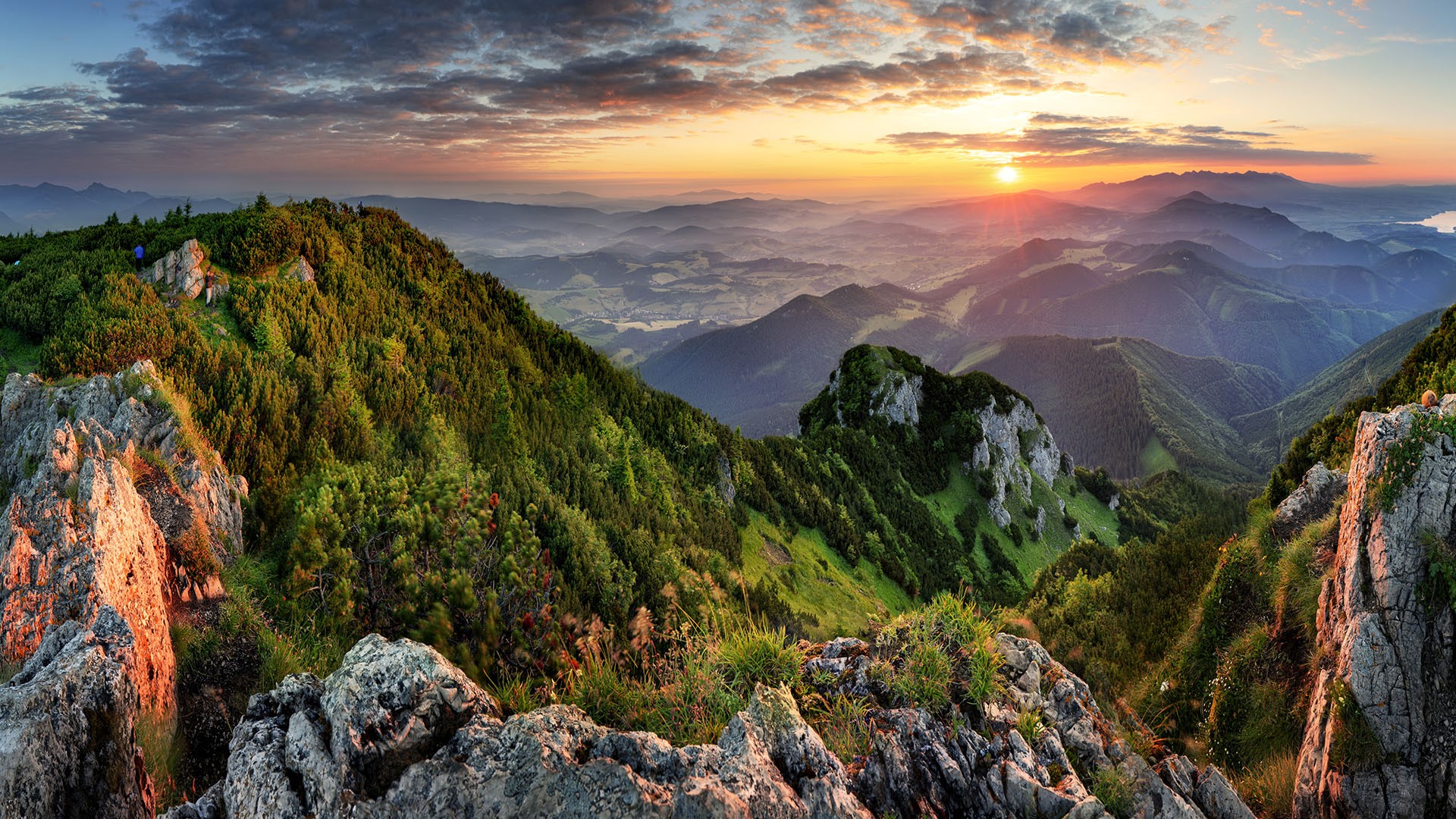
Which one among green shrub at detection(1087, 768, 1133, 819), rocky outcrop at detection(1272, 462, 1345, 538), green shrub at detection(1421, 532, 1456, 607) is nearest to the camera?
green shrub at detection(1087, 768, 1133, 819)

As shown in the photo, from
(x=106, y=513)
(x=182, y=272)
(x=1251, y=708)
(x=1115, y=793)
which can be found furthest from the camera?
(x=182, y=272)

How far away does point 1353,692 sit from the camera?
448 inches

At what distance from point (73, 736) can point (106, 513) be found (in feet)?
17.6

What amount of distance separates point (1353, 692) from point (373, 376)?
25574 millimetres

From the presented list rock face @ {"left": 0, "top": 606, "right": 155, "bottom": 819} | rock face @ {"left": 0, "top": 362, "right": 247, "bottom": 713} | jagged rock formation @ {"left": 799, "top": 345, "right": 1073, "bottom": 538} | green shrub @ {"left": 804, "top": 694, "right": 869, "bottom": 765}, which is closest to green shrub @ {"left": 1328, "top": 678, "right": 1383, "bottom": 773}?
green shrub @ {"left": 804, "top": 694, "right": 869, "bottom": 765}

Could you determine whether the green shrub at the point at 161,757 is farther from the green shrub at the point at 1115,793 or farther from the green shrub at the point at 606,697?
the green shrub at the point at 1115,793

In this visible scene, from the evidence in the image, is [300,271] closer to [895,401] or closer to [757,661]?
[757,661]

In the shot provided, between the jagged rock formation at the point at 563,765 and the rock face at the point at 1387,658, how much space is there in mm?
5988

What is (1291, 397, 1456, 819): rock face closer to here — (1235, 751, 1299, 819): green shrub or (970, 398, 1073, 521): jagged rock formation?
(1235, 751, 1299, 819): green shrub

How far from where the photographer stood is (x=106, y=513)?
10195 mm

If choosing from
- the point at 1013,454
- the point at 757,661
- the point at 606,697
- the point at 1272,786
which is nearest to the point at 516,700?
the point at 606,697

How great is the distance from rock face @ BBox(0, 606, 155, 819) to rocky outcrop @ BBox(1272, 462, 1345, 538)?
24462 mm

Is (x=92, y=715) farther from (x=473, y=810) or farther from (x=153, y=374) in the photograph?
(x=153, y=374)

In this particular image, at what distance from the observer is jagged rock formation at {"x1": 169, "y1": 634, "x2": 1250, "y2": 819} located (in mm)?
5414
